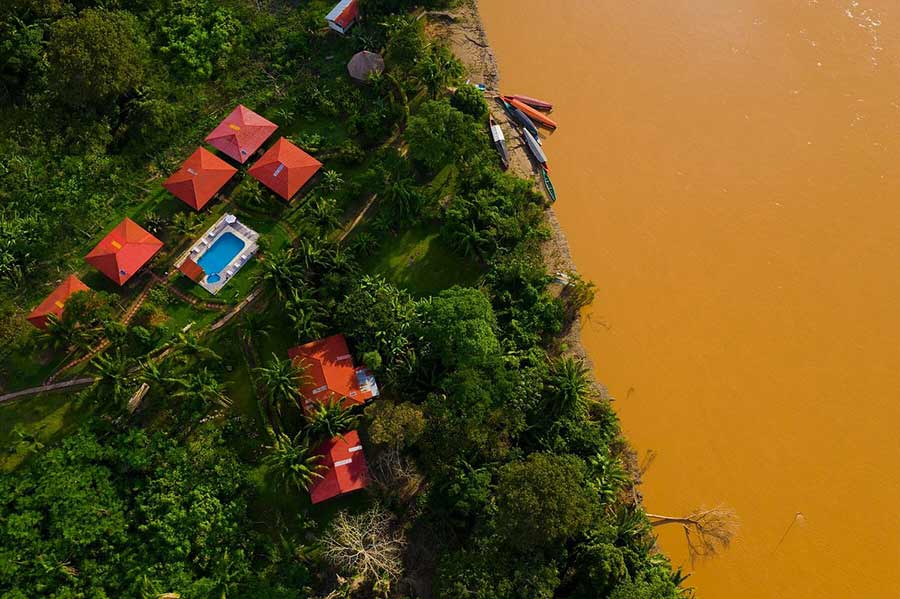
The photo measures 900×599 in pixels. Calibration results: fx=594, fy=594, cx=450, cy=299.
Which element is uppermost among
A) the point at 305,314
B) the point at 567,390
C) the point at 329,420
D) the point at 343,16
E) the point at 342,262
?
the point at 343,16

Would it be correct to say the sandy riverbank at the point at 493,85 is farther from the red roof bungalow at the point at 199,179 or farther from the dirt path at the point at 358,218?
the red roof bungalow at the point at 199,179

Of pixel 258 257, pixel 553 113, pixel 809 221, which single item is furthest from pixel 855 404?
pixel 258 257

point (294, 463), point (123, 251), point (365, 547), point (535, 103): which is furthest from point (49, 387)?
point (535, 103)

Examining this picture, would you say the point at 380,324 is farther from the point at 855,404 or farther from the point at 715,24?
the point at 715,24

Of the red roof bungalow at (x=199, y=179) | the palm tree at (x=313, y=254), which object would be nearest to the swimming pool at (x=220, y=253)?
the red roof bungalow at (x=199, y=179)

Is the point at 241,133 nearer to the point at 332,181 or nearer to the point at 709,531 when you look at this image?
the point at 332,181

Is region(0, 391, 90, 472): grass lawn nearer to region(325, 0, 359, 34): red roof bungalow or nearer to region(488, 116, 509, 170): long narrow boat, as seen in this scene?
region(488, 116, 509, 170): long narrow boat
